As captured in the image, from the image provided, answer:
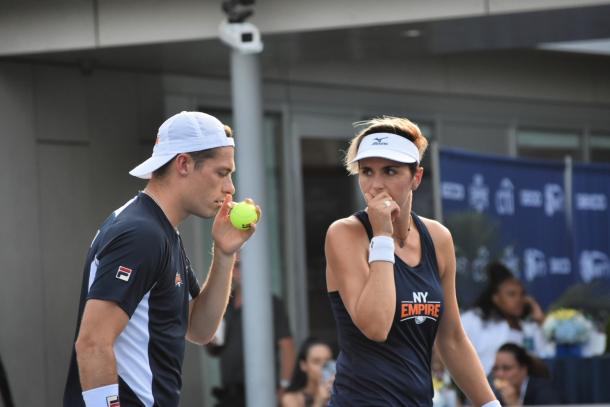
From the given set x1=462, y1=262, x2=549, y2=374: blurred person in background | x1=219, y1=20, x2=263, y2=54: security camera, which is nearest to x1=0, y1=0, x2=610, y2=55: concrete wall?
x1=219, y1=20, x2=263, y2=54: security camera

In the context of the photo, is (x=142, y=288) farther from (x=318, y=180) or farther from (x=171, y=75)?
(x=318, y=180)

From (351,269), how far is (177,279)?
29.5 inches

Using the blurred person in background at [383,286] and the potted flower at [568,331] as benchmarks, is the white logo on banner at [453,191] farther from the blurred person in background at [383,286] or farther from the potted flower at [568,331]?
the blurred person in background at [383,286]

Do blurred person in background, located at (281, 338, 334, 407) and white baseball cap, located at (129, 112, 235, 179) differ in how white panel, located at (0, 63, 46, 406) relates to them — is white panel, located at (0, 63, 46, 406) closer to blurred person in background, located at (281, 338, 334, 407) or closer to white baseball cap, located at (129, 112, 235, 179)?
blurred person in background, located at (281, 338, 334, 407)

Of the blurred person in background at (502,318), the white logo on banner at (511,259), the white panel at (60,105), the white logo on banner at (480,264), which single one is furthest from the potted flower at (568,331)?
the white panel at (60,105)

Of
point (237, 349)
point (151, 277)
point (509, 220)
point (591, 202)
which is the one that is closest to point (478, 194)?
point (509, 220)

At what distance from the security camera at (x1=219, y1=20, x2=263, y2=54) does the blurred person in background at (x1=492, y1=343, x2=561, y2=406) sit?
303 centimetres

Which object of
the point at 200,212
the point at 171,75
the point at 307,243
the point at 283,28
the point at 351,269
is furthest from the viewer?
the point at 307,243

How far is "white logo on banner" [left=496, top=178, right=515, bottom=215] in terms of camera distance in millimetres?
12512

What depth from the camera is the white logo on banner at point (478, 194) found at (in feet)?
39.2

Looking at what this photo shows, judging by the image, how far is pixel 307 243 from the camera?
13.9 meters

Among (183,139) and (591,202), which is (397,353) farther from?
(591,202)

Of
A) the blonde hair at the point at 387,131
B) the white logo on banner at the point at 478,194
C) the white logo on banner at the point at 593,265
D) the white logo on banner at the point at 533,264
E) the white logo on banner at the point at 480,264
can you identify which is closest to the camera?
the blonde hair at the point at 387,131

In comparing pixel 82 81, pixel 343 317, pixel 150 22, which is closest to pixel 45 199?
pixel 82 81
